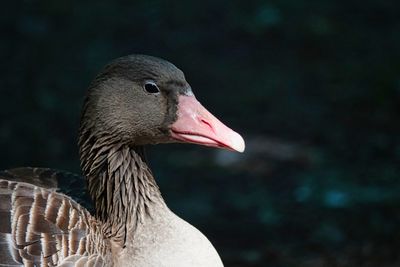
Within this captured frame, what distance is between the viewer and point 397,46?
38.8ft

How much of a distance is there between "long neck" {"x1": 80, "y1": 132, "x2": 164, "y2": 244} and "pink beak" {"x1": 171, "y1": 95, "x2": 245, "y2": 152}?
39 centimetres

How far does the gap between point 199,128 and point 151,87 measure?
0.41 metres

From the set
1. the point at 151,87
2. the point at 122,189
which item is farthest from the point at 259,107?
the point at 151,87

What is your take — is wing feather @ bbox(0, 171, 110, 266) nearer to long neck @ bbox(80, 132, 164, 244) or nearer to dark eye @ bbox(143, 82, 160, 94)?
long neck @ bbox(80, 132, 164, 244)

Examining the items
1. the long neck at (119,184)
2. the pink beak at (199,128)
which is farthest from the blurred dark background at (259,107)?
the pink beak at (199,128)

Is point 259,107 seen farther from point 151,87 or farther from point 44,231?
point 44,231

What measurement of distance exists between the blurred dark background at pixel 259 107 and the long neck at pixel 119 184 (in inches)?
88.9

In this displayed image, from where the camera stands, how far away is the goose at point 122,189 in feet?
18.8

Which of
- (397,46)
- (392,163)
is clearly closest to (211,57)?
(397,46)

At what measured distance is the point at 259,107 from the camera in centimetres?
1072

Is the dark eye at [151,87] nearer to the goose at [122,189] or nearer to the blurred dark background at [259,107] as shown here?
the goose at [122,189]

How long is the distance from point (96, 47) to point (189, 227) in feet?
20.3

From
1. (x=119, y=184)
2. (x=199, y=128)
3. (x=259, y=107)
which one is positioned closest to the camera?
(x=199, y=128)

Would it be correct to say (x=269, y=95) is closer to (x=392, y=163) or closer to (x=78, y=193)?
(x=392, y=163)
